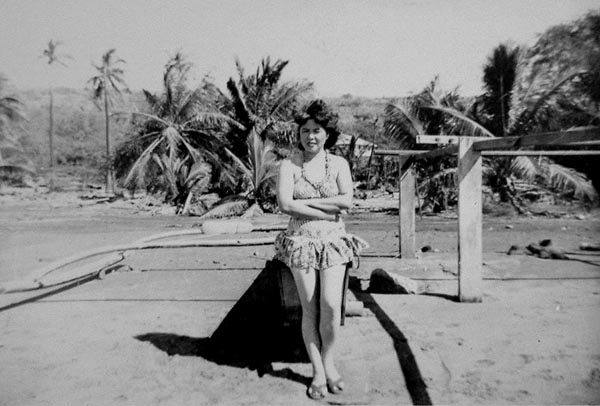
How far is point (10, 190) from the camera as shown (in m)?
27.4

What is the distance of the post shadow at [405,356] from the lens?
308 cm

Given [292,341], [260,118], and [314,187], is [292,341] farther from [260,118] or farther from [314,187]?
[260,118]

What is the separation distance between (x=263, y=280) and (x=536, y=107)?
14.5 m

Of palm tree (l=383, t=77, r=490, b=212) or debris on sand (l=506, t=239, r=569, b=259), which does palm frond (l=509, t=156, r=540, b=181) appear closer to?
palm tree (l=383, t=77, r=490, b=212)

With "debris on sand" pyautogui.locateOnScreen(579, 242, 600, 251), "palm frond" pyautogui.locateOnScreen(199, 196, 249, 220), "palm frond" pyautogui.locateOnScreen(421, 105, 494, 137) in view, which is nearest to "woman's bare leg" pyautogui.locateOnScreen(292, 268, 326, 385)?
"debris on sand" pyautogui.locateOnScreen(579, 242, 600, 251)

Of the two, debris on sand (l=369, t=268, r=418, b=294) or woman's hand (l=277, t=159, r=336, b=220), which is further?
debris on sand (l=369, t=268, r=418, b=294)

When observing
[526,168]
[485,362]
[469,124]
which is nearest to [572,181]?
[526,168]

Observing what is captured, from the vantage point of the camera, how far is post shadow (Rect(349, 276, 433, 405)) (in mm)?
3080

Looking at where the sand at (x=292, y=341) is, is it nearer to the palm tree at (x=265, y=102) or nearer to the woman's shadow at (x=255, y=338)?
the woman's shadow at (x=255, y=338)

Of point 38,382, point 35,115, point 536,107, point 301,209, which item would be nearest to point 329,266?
point 301,209

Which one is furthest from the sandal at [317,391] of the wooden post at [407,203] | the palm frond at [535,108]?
the palm frond at [535,108]

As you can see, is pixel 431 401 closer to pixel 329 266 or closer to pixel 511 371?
pixel 511 371

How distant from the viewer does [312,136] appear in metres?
3.04

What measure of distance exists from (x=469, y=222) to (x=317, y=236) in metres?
2.69
